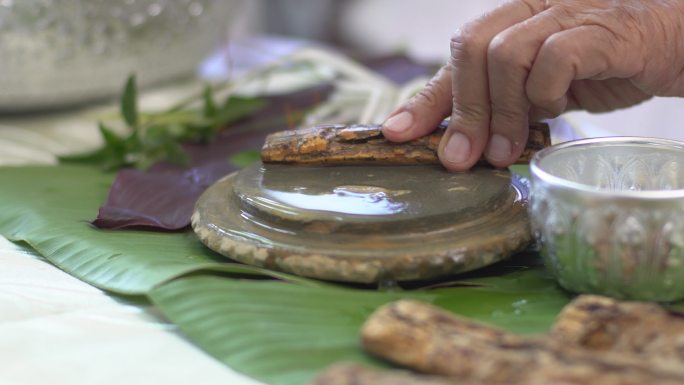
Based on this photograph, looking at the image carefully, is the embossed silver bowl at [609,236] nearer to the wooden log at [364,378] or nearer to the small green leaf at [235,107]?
the wooden log at [364,378]

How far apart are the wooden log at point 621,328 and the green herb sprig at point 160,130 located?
0.68 meters

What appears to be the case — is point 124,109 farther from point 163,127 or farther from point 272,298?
point 272,298

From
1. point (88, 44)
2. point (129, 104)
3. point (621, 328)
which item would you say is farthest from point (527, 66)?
point (88, 44)

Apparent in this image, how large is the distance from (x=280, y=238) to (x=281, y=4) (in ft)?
8.65

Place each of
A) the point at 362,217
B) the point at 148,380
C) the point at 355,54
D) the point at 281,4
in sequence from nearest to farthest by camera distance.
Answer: the point at 148,380
the point at 362,217
the point at 355,54
the point at 281,4

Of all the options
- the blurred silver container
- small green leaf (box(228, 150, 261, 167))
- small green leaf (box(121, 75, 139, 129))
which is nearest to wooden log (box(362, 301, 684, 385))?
small green leaf (box(228, 150, 261, 167))

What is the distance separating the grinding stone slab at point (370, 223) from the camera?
0.66m

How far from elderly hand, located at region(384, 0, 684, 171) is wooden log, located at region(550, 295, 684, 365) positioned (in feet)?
0.82

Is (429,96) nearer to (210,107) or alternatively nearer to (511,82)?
(511,82)

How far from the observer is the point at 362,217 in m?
0.69

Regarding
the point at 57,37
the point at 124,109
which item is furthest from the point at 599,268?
the point at 57,37

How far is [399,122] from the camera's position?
0.82m

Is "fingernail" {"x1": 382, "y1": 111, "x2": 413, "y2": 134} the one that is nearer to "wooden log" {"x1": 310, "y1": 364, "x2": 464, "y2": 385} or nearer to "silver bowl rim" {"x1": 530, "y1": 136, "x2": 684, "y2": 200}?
"silver bowl rim" {"x1": 530, "y1": 136, "x2": 684, "y2": 200}

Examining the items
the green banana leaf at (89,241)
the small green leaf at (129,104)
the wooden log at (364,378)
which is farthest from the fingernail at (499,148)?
the small green leaf at (129,104)
